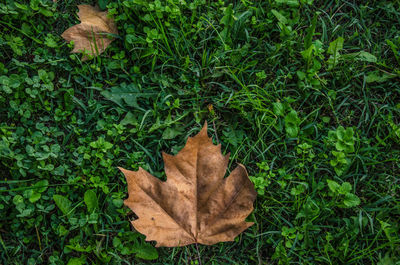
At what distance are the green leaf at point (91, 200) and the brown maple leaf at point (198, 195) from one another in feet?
1.37

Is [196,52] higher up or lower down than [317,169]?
higher up

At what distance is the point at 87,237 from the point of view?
213 cm

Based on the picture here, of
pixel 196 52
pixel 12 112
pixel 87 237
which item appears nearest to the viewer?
pixel 87 237

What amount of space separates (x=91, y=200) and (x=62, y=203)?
0.59 ft

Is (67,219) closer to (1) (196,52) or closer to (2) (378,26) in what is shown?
(1) (196,52)

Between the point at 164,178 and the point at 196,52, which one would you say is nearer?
the point at 164,178

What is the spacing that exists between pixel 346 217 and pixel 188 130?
1.20 metres

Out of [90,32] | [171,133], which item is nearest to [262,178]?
[171,133]

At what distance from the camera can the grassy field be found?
83.6 inches

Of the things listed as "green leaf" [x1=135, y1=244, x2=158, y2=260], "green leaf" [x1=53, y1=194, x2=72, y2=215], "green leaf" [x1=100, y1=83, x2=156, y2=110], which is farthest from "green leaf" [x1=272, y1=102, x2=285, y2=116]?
"green leaf" [x1=53, y1=194, x2=72, y2=215]

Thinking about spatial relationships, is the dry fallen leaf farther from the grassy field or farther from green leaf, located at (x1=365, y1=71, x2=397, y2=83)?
green leaf, located at (x1=365, y1=71, x2=397, y2=83)

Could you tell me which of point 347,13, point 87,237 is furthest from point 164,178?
point 347,13

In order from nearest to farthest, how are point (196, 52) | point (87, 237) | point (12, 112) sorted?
point (87, 237) → point (12, 112) → point (196, 52)

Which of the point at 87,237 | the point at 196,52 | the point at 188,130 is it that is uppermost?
the point at 196,52
